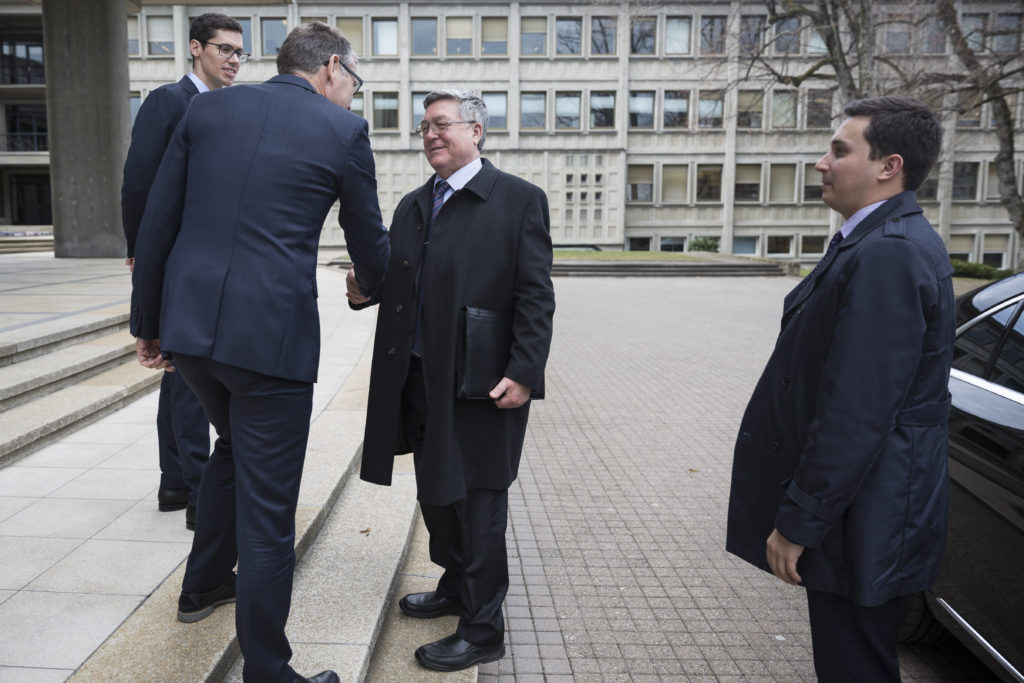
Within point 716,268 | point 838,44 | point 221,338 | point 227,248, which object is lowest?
point 716,268

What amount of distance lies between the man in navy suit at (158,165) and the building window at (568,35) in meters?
39.7

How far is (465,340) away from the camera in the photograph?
2959 mm

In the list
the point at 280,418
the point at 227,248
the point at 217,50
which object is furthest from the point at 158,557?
the point at 217,50

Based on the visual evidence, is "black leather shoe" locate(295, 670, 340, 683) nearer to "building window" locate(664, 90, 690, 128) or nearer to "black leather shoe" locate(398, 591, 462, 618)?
"black leather shoe" locate(398, 591, 462, 618)

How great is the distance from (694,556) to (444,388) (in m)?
2.20

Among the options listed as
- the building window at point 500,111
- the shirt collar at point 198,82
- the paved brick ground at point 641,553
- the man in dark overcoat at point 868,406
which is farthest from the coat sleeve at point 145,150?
the building window at point 500,111

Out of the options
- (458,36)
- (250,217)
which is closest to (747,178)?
(458,36)

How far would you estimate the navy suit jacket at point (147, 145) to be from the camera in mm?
3486

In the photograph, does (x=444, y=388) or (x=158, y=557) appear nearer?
(x=444, y=388)

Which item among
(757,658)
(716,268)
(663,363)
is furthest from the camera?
(716,268)

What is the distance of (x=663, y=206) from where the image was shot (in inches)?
1645

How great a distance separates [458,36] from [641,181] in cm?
1156

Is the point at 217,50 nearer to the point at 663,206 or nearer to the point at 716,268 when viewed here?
the point at 716,268

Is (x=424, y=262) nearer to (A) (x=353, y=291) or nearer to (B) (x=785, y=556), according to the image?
(A) (x=353, y=291)
